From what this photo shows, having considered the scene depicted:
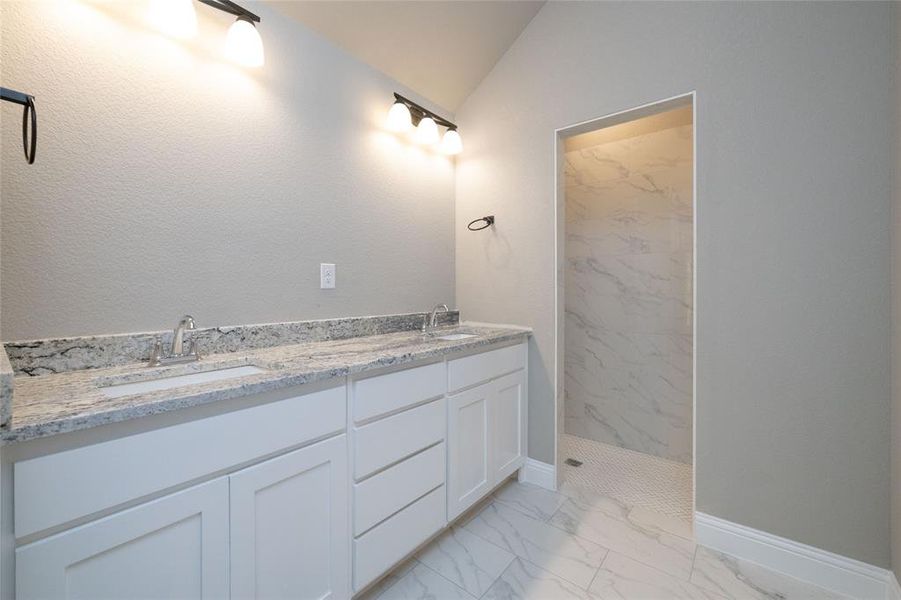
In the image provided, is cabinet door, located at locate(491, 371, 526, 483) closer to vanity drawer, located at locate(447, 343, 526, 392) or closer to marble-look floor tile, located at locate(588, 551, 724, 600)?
vanity drawer, located at locate(447, 343, 526, 392)

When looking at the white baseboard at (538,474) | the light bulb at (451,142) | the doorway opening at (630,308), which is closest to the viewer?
the white baseboard at (538,474)

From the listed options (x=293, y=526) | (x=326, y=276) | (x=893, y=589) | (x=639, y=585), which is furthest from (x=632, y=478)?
(x=326, y=276)

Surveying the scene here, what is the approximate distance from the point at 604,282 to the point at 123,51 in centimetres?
279

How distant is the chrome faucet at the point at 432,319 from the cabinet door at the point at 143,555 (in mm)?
1363

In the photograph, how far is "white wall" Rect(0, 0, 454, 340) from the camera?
110cm

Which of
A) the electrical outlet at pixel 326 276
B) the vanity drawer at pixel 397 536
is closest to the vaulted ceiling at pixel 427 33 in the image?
the electrical outlet at pixel 326 276

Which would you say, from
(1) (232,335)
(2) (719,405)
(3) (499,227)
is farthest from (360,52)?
(2) (719,405)

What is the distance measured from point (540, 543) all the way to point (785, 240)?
160 cm

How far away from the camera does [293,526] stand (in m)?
1.08

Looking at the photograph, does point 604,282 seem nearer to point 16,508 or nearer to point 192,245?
point 192,245

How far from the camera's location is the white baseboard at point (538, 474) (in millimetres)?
2131

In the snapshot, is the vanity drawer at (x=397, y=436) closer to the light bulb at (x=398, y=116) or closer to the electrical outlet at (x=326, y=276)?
the electrical outlet at (x=326, y=276)

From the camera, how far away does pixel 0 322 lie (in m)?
1.05

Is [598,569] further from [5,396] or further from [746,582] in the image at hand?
[5,396]
